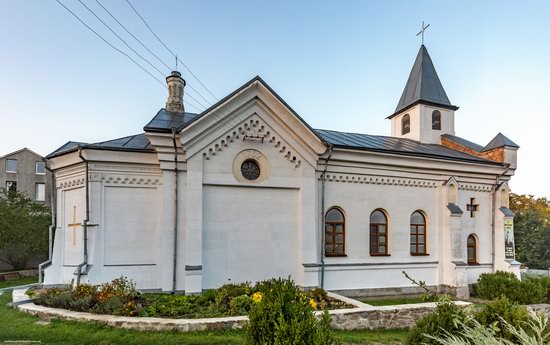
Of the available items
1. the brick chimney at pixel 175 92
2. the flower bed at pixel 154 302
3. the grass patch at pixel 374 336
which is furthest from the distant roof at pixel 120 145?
the grass patch at pixel 374 336

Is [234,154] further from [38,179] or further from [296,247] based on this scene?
[38,179]

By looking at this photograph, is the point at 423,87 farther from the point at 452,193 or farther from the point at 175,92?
the point at 175,92

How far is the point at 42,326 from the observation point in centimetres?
736

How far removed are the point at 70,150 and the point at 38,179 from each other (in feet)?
97.6

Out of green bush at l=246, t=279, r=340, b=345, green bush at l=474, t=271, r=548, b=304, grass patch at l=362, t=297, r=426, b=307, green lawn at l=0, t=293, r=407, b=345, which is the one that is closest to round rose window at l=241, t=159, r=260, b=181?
green lawn at l=0, t=293, r=407, b=345

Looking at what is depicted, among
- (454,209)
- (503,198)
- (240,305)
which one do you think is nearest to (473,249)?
(454,209)

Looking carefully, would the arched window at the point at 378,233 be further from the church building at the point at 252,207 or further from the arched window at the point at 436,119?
the arched window at the point at 436,119

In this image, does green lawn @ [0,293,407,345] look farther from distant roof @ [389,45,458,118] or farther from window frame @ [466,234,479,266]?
distant roof @ [389,45,458,118]

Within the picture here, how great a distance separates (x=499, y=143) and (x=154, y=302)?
52.8 feet

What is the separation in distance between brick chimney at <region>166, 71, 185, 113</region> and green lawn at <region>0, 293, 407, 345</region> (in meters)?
9.46

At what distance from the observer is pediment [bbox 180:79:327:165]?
418 inches

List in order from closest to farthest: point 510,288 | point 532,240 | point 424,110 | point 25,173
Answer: point 510,288 < point 424,110 < point 532,240 < point 25,173

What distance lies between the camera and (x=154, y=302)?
8750mm

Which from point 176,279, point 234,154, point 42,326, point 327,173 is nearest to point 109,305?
point 42,326
